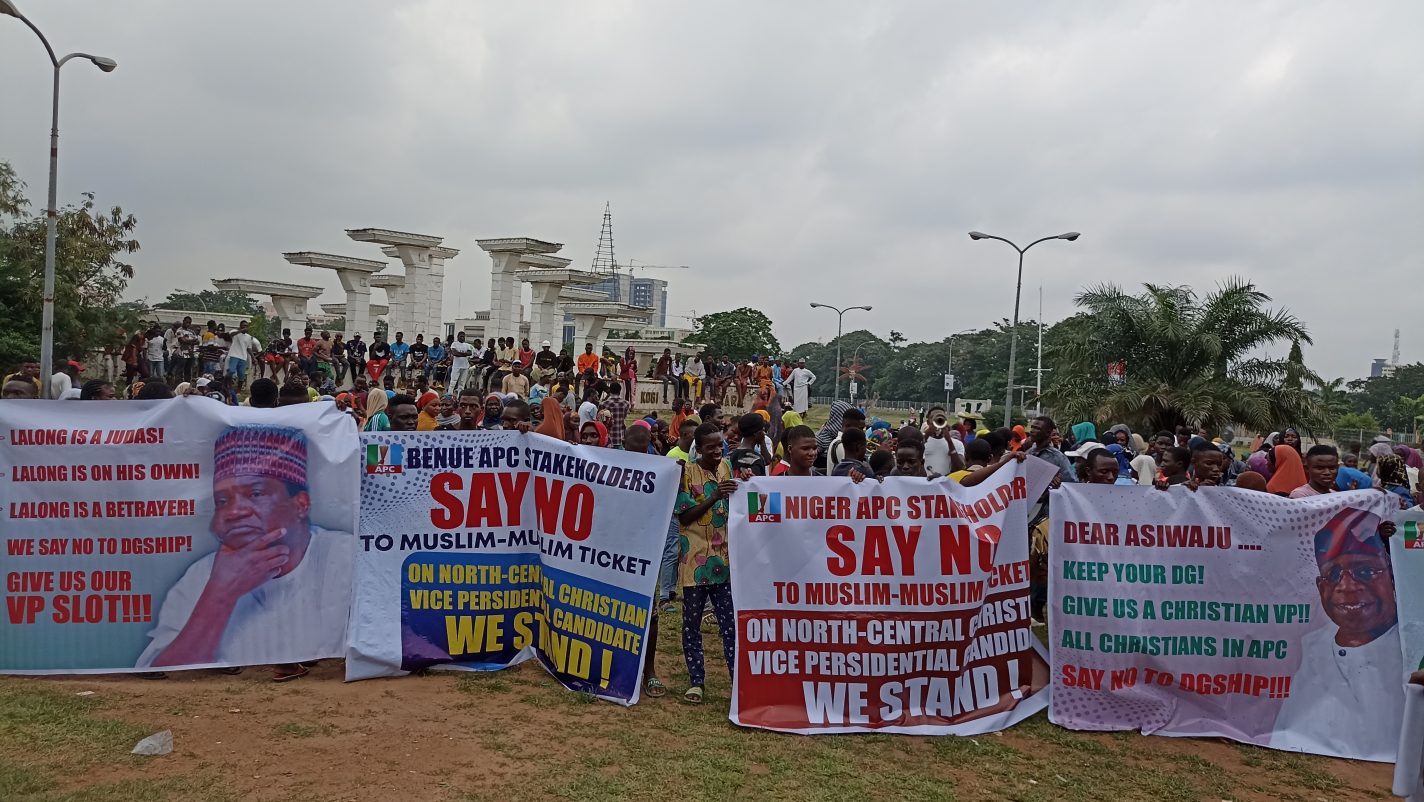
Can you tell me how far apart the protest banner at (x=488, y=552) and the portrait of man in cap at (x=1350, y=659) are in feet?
13.0

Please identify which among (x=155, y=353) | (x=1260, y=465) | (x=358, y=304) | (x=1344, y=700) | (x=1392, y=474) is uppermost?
(x=358, y=304)

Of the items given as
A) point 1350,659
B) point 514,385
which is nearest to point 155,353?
point 514,385

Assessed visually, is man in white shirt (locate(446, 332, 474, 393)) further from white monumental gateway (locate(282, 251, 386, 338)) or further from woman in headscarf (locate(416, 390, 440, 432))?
woman in headscarf (locate(416, 390, 440, 432))

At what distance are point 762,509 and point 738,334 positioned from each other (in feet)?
254

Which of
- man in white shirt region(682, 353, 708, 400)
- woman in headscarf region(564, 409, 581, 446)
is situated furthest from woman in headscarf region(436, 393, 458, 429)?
man in white shirt region(682, 353, 708, 400)

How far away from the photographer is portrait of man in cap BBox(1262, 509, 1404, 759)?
6.19 m

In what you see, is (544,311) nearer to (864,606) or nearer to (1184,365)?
(1184,365)

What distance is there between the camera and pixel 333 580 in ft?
22.1

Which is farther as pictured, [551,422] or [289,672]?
[551,422]

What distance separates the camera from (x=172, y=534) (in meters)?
6.57

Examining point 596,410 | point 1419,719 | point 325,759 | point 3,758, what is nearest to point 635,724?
point 325,759

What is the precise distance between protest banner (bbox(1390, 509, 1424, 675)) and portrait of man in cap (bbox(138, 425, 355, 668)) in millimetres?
6195

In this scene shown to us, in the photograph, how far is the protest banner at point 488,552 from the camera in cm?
655

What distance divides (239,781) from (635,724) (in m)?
2.02
